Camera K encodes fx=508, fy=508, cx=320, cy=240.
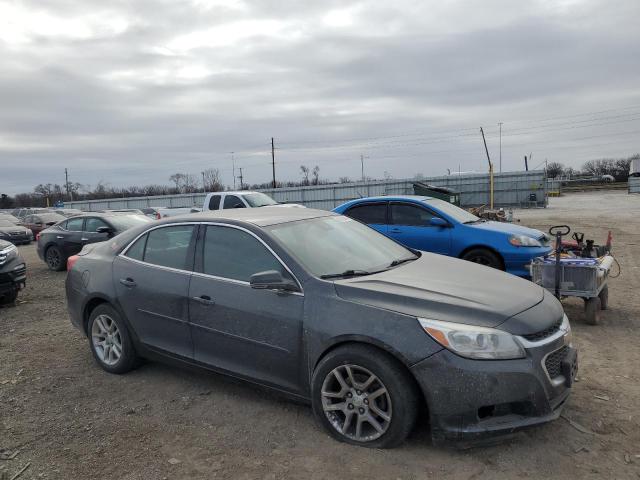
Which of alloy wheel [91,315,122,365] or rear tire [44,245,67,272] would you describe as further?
rear tire [44,245,67,272]

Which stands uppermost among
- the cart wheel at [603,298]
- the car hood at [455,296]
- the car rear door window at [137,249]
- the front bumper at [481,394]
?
the car rear door window at [137,249]

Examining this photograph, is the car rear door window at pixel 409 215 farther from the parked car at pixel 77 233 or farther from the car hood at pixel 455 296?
the parked car at pixel 77 233

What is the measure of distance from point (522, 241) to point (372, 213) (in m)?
2.52

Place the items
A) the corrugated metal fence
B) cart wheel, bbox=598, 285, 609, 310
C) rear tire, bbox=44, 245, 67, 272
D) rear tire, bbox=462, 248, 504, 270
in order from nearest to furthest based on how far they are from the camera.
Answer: cart wheel, bbox=598, 285, 609, 310 → rear tire, bbox=462, 248, 504, 270 → rear tire, bbox=44, 245, 67, 272 → the corrugated metal fence

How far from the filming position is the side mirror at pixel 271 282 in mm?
3525

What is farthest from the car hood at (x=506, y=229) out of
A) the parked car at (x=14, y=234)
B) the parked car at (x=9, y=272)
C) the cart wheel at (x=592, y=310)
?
the parked car at (x=14, y=234)

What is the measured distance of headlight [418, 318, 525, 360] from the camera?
9.85ft

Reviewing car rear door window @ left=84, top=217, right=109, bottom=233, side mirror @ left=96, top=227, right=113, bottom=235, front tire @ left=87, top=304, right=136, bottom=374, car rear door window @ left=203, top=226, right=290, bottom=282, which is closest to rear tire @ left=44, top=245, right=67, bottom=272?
car rear door window @ left=84, top=217, right=109, bottom=233

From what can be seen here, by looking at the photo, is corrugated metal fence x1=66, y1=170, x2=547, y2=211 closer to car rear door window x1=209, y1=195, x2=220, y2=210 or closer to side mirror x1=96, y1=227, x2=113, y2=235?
car rear door window x1=209, y1=195, x2=220, y2=210

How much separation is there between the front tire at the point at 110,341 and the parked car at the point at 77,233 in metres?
7.72

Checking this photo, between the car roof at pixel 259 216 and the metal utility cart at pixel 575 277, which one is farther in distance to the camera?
the metal utility cart at pixel 575 277

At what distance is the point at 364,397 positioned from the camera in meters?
3.24

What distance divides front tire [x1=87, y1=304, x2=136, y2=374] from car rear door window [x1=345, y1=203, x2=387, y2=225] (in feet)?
16.1

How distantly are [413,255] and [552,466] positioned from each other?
2077mm
